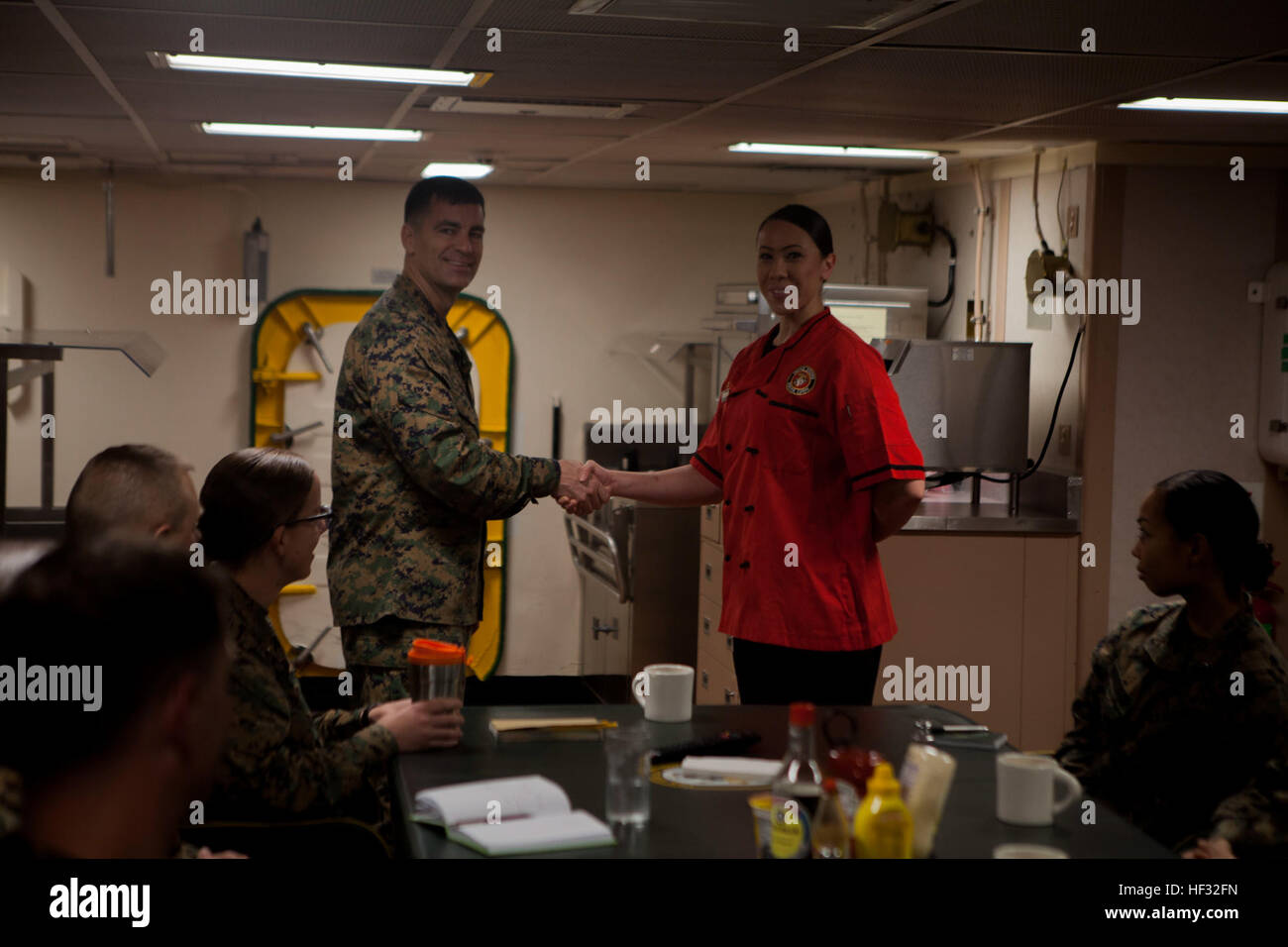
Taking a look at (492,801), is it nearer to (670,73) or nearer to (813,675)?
(813,675)

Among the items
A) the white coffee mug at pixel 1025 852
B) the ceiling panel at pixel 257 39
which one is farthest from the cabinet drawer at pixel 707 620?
the white coffee mug at pixel 1025 852

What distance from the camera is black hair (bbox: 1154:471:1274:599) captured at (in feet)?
7.28

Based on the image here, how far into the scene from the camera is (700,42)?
283 cm

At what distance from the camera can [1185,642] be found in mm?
2242

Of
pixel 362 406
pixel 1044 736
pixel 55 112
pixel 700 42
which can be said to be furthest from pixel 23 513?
pixel 1044 736

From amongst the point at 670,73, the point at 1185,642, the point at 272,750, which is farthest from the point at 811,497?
the point at 272,750

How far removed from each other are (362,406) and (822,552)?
39.8 inches

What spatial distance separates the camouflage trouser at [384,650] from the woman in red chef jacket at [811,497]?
2.20 feet

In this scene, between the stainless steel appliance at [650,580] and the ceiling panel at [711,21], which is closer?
the ceiling panel at [711,21]

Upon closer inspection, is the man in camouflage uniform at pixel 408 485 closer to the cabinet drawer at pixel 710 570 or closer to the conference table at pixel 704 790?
the conference table at pixel 704 790

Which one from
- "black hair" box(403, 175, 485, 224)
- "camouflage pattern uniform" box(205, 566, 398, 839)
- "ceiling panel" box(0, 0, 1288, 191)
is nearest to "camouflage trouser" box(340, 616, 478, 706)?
"camouflage pattern uniform" box(205, 566, 398, 839)

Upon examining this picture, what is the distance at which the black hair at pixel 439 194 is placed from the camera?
287 cm

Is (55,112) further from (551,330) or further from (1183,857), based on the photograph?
(1183,857)

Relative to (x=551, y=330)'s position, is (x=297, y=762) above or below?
below
